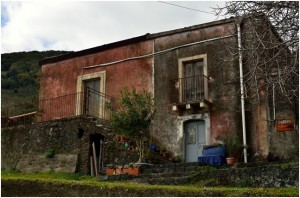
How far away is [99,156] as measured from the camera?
15.1 meters

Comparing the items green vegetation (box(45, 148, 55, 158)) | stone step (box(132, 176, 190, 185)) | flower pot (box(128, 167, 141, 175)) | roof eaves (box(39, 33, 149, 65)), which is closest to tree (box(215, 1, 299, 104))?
stone step (box(132, 176, 190, 185))

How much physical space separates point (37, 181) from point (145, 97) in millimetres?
4665

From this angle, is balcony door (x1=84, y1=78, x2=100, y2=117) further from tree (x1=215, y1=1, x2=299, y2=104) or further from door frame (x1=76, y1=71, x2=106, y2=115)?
tree (x1=215, y1=1, x2=299, y2=104)

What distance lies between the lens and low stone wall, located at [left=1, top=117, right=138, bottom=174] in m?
14.7

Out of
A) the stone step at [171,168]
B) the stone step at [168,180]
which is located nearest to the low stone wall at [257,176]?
the stone step at [168,180]

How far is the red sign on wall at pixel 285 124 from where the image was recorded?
12977 millimetres

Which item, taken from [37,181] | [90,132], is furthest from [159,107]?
[37,181]

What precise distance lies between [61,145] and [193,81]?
16.2 feet

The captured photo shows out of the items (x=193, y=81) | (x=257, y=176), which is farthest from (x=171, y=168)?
(x=193, y=81)

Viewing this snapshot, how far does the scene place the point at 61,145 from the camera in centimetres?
1549

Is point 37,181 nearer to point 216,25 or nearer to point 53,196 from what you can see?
point 53,196

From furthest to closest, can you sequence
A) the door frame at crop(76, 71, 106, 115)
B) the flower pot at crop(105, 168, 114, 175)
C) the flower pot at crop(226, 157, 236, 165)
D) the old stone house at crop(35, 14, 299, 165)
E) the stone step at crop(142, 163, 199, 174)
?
the door frame at crop(76, 71, 106, 115), the old stone house at crop(35, 14, 299, 165), the flower pot at crop(226, 157, 236, 165), the flower pot at crop(105, 168, 114, 175), the stone step at crop(142, 163, 199, 174)

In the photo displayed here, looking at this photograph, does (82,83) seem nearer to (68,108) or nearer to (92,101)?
(92,101)

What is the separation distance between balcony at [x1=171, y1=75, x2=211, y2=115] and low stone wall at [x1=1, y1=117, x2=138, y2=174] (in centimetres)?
216
